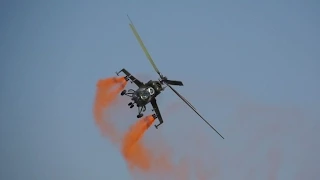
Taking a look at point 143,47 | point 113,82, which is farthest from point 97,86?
point 143,47

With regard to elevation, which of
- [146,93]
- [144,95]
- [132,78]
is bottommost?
[144,95]

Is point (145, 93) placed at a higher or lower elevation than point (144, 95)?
higher

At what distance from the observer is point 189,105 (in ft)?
278

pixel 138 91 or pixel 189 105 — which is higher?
pixel 138 91

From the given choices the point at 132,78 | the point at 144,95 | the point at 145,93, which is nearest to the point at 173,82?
the point at 145,93

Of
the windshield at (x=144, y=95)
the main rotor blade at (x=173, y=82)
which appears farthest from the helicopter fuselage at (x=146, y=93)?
the main rotor blade at (x=173, y=82)

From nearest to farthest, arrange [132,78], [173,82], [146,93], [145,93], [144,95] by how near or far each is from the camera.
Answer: [144,95]
[145,93]
[146,93]
[173,82]
[132,78]

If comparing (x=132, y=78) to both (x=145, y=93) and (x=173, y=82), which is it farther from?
(x=173, y=82)

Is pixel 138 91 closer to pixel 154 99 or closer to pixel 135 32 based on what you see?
pixel 154 99

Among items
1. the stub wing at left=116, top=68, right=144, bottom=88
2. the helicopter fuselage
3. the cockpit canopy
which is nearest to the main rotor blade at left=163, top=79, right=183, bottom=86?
the helicopter fuselage

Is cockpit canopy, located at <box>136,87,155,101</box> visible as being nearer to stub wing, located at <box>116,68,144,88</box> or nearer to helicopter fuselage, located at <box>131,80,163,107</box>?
helicopter fuselage, located at <box>131,80,163,107</box>

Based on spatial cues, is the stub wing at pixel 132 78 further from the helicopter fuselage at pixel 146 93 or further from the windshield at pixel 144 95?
the windshield at pixel 144 95

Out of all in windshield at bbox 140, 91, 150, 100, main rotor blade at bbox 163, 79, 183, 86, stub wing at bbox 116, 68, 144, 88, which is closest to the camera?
windshield at bbox 140, 91, 150, 100

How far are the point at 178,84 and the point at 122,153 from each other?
1815 cm
